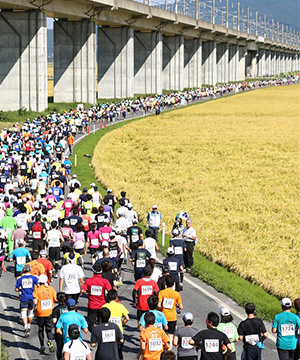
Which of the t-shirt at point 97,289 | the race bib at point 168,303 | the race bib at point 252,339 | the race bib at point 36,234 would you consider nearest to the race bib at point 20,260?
the race bib at point 36,234

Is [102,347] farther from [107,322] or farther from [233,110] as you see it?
[233,110]

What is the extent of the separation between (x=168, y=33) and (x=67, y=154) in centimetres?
6118

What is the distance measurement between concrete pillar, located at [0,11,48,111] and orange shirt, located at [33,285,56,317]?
43838 mm

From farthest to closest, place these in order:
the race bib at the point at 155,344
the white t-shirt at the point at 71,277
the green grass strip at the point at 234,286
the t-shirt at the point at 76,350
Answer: the green grass strip at the point at 234,286 → the white t-shirt at the point at 71,277 → the race bib at the point at 155,344 → the t-shirt at the point at 76,350

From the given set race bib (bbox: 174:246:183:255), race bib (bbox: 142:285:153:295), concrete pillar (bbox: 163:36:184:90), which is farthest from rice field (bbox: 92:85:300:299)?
concrete pillar (bbox: 163:36:184:90)

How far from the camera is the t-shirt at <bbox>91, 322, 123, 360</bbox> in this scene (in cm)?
893

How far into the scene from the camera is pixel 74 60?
63562 mm

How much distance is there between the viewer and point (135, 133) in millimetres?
51438

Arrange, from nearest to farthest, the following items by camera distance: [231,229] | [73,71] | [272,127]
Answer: [231,229]
[272,127]
[73,71]

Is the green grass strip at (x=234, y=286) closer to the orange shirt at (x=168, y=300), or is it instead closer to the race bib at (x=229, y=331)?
the orange shirt at (x=168, y=300)

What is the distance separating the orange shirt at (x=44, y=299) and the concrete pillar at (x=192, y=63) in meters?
96.6

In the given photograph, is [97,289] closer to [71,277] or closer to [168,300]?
[71,277]

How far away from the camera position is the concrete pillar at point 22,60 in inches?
2055

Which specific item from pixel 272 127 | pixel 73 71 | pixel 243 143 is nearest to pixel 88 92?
pixel 73 71
